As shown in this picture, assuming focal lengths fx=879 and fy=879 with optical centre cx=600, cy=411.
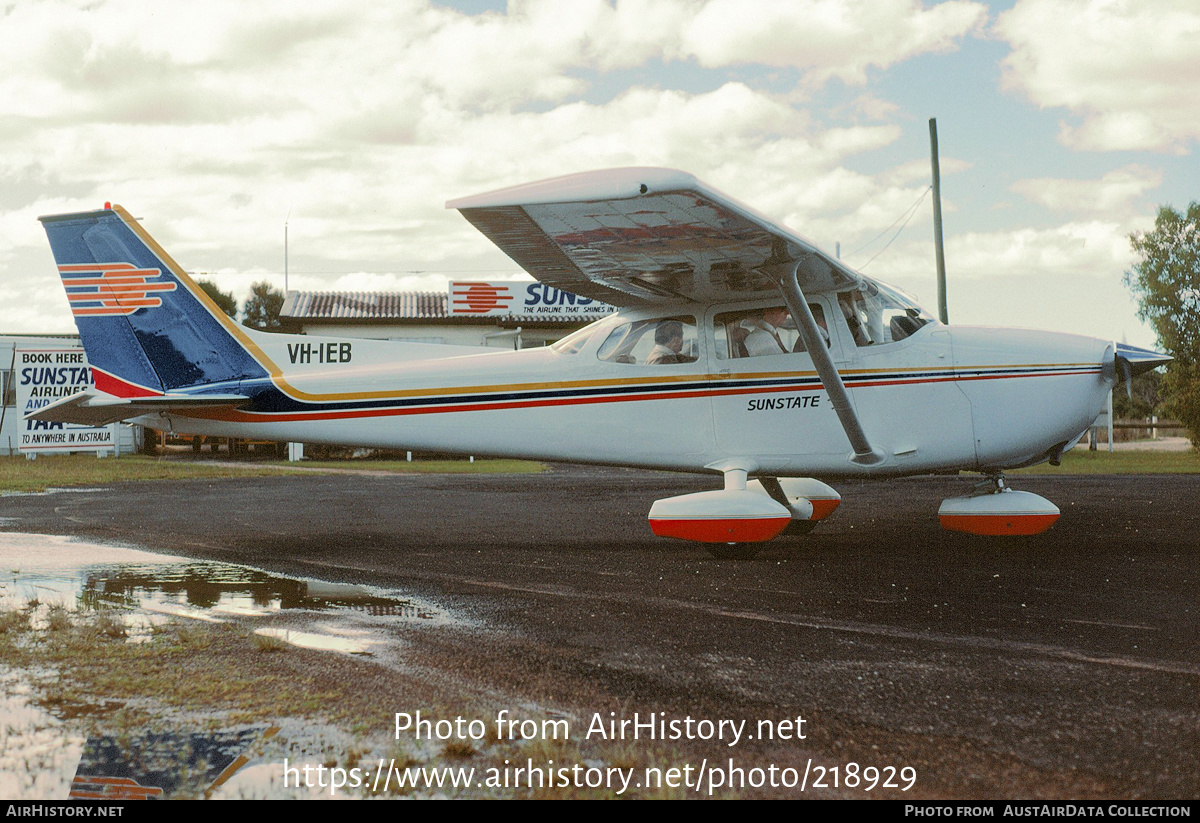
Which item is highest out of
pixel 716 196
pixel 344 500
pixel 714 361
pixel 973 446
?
pixel 716 196

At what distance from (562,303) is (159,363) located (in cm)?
2398

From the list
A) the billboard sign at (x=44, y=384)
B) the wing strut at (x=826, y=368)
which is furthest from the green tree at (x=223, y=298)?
the wing strut at (x=826, y=368)

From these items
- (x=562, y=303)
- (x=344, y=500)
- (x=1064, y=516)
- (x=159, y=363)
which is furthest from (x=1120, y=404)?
(x=159, y=363)

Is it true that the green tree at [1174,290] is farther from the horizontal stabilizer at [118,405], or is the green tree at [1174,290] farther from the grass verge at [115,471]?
the horizontal stabilizer at [118,405]

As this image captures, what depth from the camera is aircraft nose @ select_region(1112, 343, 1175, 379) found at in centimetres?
716

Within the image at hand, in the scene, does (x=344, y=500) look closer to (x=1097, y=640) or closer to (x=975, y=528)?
(x=975, y=528)

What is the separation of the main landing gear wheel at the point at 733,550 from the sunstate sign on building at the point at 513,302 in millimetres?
24264

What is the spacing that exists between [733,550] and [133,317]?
239 inches

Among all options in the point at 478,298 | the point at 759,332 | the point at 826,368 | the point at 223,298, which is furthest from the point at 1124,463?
the point at 223,298

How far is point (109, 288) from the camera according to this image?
27.7 ft

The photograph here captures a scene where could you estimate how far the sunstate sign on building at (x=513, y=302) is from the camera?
102 feet

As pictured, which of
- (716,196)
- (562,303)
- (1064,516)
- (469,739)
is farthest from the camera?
(562,303)
